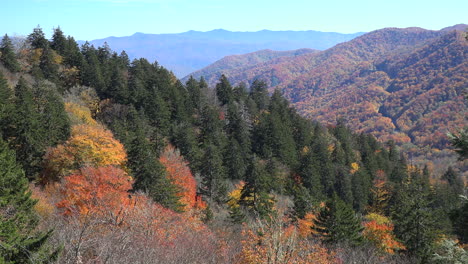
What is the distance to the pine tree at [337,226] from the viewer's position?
30.2m

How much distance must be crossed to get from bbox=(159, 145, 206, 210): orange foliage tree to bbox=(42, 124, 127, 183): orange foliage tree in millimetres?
7255

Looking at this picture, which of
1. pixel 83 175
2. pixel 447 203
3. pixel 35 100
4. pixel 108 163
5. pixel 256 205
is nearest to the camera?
pixel 83 175

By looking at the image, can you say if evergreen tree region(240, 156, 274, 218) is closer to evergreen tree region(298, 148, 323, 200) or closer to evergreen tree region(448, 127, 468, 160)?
evergreen tree region(298, 148, 323, 200)

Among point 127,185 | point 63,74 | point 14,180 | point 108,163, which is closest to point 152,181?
point 127,185

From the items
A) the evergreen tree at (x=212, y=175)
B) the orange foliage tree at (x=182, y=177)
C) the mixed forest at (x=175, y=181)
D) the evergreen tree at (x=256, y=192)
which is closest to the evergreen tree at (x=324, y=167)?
the mixed forest at (x=175, y=181)

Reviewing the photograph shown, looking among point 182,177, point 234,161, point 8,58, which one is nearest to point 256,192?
point 182,177

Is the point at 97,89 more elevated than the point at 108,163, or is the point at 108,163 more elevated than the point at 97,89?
the point at 97,89

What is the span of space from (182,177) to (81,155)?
13021 millimetres

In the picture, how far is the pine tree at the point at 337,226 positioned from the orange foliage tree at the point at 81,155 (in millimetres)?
19848

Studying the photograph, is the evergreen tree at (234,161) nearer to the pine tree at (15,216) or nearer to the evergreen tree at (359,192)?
the evergreen tree at (359,192)

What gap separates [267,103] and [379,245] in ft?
160

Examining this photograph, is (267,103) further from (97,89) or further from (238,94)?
(97,89)

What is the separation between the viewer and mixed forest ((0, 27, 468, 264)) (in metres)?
15.7

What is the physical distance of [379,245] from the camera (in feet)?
110
